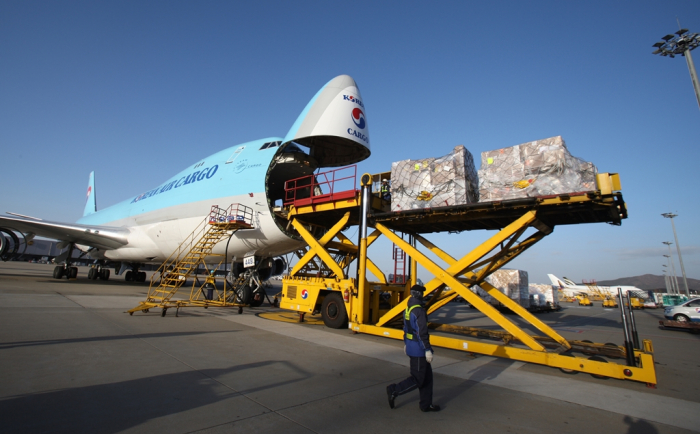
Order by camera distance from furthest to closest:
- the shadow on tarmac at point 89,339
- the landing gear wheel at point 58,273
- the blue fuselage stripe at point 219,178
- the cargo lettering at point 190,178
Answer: the landing gear wheel at point 58,273 < the cargo lettering at point 190,178 < the blue fuselage stripe at point 219,178 < the shadow on tarmac at point 89,339

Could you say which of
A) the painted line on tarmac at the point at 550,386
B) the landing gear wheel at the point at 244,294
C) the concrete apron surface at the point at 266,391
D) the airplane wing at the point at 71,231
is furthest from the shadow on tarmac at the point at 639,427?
the airplane wing at the point at 71,231

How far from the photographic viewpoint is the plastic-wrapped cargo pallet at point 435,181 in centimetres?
→ 778

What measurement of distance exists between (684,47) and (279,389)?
20.7 m

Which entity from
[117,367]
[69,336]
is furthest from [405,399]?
[69,336]

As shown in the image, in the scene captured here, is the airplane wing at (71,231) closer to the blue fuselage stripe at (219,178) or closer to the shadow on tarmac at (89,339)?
the blue fuselage stripe at (219,178)

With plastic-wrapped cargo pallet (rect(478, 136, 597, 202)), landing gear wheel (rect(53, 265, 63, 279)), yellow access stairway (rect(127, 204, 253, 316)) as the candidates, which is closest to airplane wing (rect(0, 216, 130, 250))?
landing gear wheel (rect(53, 265, 63, 279))

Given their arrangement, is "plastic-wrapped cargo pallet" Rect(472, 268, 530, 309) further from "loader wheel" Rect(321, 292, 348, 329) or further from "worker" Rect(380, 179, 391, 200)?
"loader wheel" Rect(321, 292, 348, 329)

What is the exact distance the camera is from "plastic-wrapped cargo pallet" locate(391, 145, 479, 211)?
7.78m

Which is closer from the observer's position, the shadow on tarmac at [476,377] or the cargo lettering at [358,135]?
the shadow on tarmac at [476,377]

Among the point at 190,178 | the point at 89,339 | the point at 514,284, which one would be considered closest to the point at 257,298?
the point at 190,178

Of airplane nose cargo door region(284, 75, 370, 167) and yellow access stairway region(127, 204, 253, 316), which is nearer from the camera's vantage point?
airplane nose cargo door region(284, 75, 370, 167)

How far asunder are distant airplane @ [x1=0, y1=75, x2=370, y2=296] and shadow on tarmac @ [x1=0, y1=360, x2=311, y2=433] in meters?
7.43

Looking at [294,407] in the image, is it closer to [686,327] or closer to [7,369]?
[7,369]

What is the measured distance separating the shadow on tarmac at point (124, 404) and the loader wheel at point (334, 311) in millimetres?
4905
